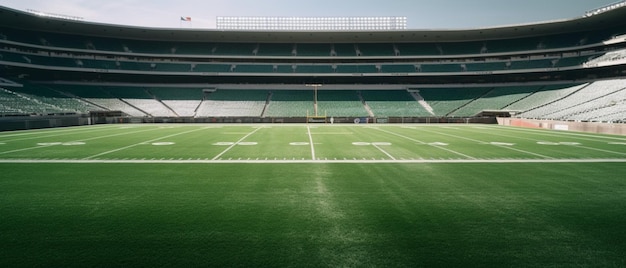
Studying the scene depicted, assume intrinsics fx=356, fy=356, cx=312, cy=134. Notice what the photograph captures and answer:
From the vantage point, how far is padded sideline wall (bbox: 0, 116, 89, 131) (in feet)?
91.2

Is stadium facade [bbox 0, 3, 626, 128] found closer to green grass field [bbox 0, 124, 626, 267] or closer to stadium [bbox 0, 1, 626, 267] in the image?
stadium [bbox 0, 1, 626, 267]

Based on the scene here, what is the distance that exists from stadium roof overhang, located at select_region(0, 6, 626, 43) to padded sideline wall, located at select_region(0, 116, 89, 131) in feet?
53.6

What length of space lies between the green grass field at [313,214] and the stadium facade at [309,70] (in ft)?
119

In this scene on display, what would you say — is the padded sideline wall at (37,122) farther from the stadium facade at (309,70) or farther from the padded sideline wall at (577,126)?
the padded sideline wall at (577,126)

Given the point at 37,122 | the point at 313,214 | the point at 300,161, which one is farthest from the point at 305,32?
the point at 313,214

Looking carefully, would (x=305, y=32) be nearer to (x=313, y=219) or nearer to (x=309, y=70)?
(x=309, y=70)

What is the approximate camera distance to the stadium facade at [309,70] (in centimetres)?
4412

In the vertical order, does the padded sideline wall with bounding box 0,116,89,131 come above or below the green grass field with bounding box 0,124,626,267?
above

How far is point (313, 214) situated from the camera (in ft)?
18.9

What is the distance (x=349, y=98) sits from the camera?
53875mm

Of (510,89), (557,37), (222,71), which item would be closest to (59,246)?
(222,71)

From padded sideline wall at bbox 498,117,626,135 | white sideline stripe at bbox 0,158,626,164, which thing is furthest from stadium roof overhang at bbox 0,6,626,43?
white sideline stripe at bbox 0,158,626,164

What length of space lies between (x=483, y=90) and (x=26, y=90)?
5997 centimetres

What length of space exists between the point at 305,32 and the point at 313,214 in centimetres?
4967
